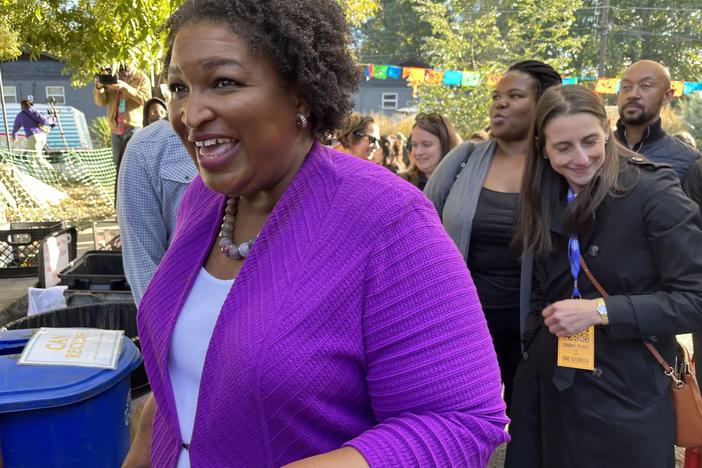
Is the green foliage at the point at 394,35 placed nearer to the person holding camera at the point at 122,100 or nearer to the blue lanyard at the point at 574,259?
the person holding camera at the point at 122,100

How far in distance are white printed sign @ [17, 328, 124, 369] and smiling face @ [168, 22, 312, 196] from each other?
36.5 inches

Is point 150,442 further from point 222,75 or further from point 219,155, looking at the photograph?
point 222,75

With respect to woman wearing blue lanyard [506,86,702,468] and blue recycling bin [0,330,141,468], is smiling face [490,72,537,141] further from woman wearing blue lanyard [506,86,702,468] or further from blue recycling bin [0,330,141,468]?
blue recycling bin [0,330,141,468]

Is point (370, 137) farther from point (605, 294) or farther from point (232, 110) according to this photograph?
point (232, 110)

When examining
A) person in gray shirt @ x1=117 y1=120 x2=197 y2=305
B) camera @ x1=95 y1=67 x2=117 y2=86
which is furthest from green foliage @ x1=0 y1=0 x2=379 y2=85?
person in gray shirt @ x1=117 y1=120 x2=197 y2=305

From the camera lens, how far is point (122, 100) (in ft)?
24.1

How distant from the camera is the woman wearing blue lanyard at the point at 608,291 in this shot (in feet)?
7.07

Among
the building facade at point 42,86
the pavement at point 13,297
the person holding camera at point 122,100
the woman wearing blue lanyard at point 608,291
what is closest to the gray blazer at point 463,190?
the woman wearing blue lanyard at point 608,291

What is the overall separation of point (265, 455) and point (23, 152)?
14.9m

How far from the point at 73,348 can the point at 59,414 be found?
0.67 feet

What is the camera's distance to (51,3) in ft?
17.4

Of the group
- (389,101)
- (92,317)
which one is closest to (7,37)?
(92,317)

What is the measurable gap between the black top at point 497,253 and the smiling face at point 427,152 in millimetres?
1651

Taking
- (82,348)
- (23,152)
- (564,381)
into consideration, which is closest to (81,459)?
(82,348)
